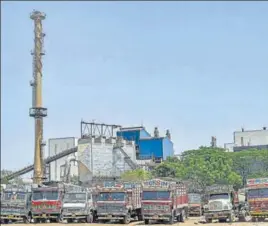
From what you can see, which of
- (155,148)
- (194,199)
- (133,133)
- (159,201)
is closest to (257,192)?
(159,201)

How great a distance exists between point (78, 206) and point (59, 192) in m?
1.95

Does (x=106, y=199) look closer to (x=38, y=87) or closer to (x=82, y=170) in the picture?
(x=38, y=87)

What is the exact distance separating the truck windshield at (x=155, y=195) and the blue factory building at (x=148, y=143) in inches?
2538

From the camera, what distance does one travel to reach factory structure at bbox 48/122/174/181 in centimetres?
9325

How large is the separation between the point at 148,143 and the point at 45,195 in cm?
6309

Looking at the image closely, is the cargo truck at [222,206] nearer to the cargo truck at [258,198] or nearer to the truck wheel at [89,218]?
the cargo truck at [258,198]

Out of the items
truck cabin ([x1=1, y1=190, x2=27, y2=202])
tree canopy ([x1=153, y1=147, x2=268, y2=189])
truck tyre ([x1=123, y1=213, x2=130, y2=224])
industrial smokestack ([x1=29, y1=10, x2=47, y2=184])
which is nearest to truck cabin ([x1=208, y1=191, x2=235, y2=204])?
truck tyre ([x1=123, y1=213, x2=130, y2=224])

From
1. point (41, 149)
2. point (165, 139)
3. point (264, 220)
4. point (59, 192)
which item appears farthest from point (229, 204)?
point (165, 139)

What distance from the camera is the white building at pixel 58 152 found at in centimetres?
9631

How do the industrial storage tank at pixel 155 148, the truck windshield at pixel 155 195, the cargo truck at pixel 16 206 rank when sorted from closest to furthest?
the truck windshield at pixel 155 195, the cargo truck at pixel 16 206, the industrial storage tank at pixel 155 148

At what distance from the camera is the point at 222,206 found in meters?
36.8

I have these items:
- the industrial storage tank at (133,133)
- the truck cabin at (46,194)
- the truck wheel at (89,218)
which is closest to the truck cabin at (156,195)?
the truck wheel at (89,218)

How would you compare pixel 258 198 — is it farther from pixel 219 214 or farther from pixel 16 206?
pixel 16 206

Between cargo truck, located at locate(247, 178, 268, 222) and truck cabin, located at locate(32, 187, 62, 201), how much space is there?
A: 1373 cm
